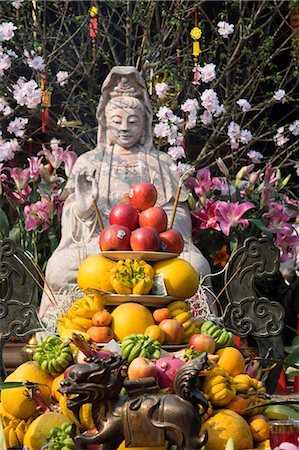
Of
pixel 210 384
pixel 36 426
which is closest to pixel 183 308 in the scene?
pixel 210 384

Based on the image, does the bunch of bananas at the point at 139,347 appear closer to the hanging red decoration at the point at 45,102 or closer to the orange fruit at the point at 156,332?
the orange fruit at the point at 156,332

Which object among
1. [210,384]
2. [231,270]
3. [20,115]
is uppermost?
[210,384]

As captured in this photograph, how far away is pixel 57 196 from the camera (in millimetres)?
5777

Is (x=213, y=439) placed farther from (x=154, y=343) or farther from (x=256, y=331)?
(x=256, y=331)

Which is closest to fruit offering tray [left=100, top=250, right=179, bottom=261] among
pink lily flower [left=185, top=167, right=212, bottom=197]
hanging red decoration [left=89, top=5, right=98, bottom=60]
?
pink lily flower [left=185, top=167, right=212, bottom=197]

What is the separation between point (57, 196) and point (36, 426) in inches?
124

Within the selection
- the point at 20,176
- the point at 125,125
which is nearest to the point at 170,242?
the point at 125,125

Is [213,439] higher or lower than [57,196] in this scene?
higher

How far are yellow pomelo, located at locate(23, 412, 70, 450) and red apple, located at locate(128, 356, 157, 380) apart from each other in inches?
10.8

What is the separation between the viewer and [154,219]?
3.40m

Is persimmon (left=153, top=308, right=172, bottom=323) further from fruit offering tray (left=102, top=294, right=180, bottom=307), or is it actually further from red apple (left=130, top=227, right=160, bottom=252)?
red apple (left=130, top=227, right=160, bottom=252)

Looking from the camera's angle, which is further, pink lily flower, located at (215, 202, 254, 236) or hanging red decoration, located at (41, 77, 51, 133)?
hanging red decoration, located at (41, 77, 51, 133)

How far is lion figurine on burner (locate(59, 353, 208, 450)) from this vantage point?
2539mm

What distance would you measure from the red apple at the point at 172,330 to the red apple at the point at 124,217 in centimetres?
49
